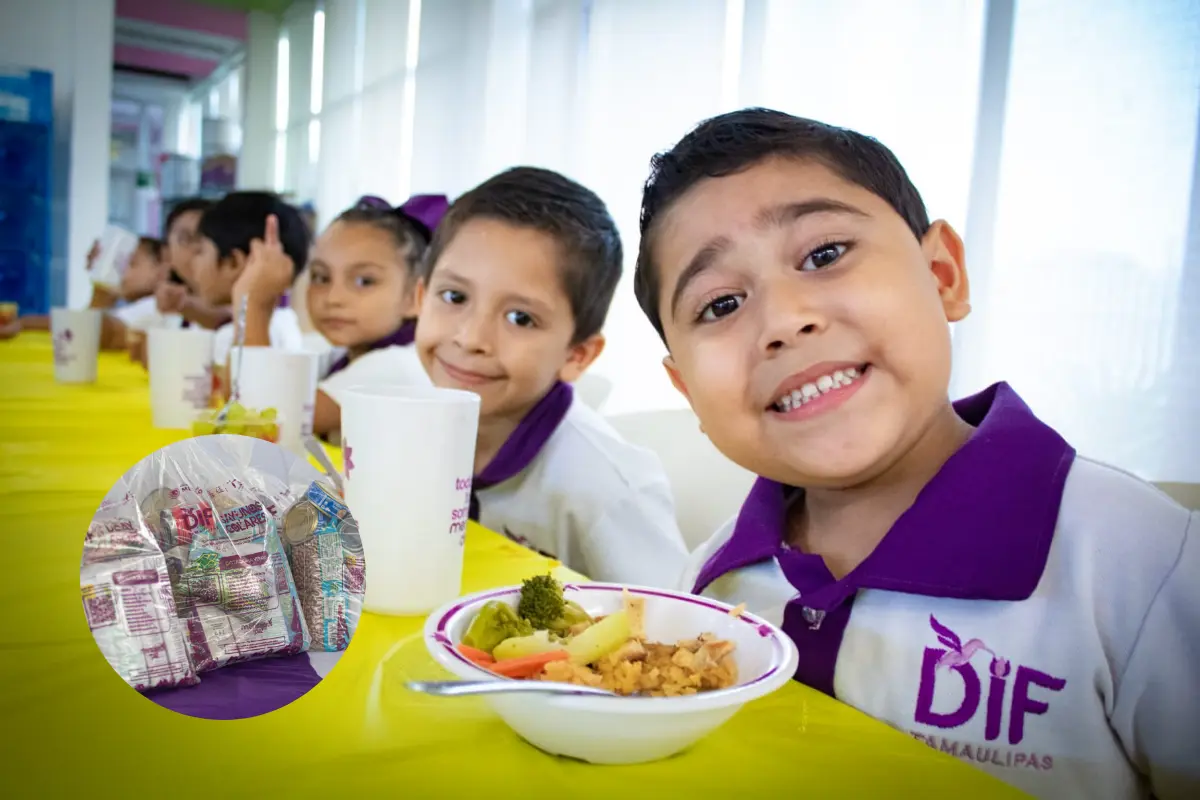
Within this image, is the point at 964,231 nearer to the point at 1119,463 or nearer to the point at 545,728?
the point at 1119,463

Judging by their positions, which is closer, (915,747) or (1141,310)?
(915,747)

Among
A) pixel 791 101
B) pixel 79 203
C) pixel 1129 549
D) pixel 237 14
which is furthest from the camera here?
pixel 237 14

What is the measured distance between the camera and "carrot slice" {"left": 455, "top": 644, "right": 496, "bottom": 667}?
43 cm

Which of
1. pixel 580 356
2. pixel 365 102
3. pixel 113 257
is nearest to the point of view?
pixel 580 356

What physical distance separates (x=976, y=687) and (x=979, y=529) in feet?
0.36

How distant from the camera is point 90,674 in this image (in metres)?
0.47

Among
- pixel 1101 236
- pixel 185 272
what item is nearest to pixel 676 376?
pixel 1101 236

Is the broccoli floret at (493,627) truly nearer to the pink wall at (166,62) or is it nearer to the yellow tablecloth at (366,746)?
the yellow tablecloth at (366,746)

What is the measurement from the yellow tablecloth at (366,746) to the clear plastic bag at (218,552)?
5 centimetres

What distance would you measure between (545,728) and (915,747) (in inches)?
8.6

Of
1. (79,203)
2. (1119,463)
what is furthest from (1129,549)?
(79,203)

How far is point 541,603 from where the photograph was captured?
0.51 metres

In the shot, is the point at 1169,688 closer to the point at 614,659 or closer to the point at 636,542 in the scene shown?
the point at 614,659

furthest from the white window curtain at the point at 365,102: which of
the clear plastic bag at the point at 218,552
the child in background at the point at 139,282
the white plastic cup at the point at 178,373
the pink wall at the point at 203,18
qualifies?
the clear plastic bag at the point at 218,552
